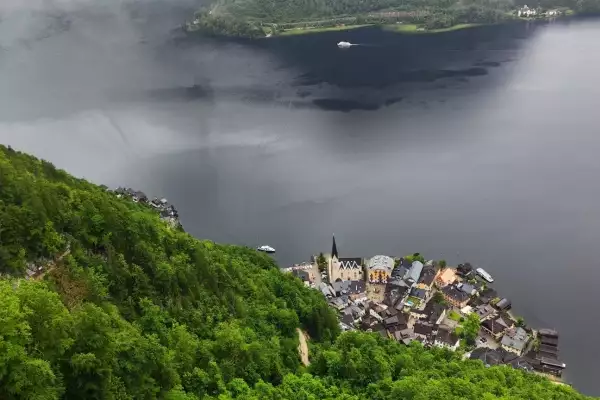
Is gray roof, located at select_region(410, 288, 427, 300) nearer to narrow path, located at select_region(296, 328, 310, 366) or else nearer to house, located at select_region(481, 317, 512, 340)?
house, located at select_region(481, 317, 512, 340)

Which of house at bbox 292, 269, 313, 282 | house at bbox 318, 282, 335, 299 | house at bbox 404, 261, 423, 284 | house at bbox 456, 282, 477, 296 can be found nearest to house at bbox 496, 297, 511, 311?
house at bbox 456, 282, 477, 296

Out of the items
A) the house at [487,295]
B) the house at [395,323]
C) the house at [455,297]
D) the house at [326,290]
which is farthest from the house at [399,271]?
the house at [487,295]

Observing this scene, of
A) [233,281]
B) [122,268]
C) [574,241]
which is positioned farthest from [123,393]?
[574,241]

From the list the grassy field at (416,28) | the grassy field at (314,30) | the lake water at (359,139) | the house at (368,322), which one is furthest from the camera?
the grassy field at (314,30)

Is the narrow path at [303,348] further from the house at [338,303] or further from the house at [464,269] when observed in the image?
the house at [464,269]

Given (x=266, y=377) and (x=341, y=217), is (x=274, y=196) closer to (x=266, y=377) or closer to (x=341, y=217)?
(x=341, y=217)

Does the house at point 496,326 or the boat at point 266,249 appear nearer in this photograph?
the house at point 496,326

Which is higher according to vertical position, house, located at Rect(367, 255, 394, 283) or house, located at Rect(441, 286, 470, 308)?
house, located at Rect(367, 255, 394, 283)
